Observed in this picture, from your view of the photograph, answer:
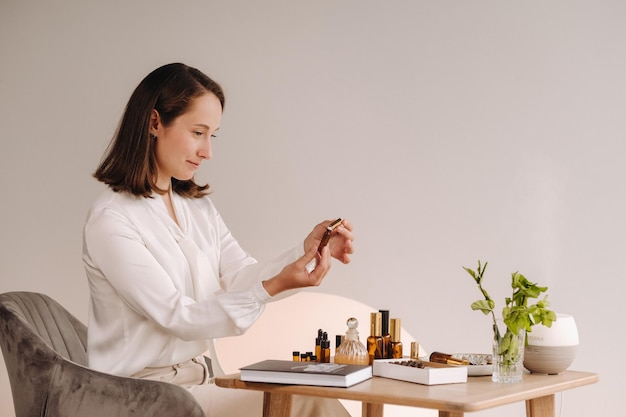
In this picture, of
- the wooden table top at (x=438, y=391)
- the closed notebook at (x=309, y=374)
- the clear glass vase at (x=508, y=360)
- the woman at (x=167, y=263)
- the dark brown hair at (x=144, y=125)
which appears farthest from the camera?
the dark brown hair at (x=144, y=125)

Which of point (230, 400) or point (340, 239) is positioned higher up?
point (340, 239)

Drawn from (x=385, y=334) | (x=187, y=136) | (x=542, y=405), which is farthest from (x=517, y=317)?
(x=187, y=136)

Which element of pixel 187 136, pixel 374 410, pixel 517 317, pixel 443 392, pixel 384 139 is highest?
pixel 384 139

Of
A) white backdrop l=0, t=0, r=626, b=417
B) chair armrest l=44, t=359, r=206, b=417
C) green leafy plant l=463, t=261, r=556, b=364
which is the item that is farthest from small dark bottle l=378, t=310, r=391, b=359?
white backdrop l=0, t=0, r=626, b=417

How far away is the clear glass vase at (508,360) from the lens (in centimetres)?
165

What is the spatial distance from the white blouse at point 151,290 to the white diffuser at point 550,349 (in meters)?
0.60

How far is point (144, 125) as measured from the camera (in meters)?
2.00

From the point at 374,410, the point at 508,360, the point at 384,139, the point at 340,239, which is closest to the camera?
the point at 508,360

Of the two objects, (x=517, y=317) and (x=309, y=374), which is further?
(x=517, y=317)

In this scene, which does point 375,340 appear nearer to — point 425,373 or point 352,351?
point 352,351

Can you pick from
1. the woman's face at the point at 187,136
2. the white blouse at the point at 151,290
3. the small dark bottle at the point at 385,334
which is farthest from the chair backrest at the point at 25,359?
the small dark bottle at the point at 385,334

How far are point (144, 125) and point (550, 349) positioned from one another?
108cm

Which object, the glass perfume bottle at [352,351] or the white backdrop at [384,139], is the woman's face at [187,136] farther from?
the white backdrop at [384,139]

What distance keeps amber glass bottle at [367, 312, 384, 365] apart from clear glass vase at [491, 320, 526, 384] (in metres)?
0.33
